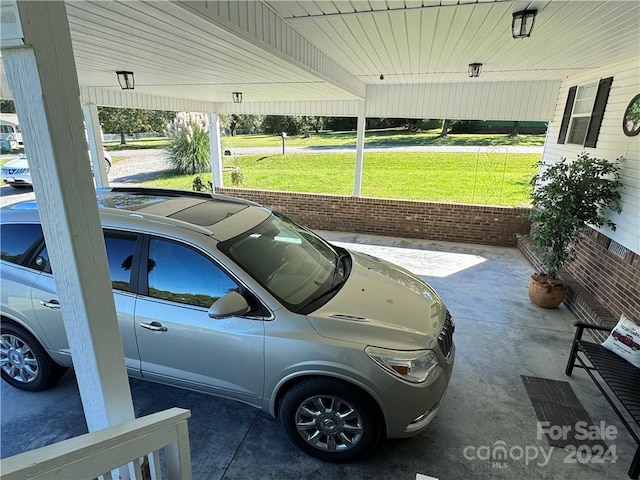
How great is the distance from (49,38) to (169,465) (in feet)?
4.90

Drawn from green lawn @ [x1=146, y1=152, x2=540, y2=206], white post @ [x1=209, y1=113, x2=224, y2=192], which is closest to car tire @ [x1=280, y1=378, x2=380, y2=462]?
green lawn @ [x1=146, y1=152, x2=540, y2=206]

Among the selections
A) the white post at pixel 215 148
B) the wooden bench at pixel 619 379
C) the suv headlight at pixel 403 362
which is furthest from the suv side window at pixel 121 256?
the white post at pixel 215 148

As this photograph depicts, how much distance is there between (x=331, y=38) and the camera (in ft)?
11.8

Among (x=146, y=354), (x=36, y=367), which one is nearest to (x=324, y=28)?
(x=146, y=354)

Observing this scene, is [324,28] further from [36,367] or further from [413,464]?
[36,367]

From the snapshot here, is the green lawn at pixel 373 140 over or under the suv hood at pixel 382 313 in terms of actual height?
over

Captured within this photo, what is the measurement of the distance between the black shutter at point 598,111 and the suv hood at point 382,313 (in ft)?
13.1

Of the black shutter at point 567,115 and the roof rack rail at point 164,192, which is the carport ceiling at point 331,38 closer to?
the black shutter at point 567,115

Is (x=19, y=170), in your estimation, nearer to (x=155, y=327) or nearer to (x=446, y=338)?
(x=155, y=327)

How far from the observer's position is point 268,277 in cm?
255

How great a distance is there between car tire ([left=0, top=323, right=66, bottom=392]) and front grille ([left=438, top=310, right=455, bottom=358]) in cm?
312

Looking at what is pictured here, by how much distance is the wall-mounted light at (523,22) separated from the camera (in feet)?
8.70

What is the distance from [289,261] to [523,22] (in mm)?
2548

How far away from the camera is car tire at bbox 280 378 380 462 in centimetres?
229
